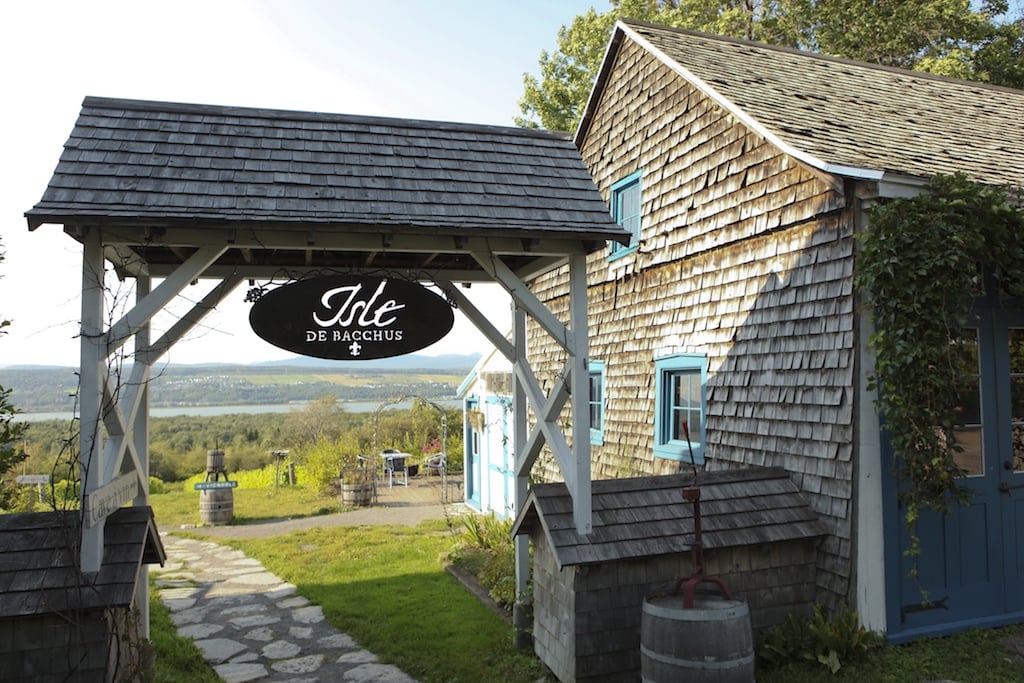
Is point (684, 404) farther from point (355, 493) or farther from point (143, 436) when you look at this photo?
point (355, 493)

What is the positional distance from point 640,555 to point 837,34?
1531 centimetres

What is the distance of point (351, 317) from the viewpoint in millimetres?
4688

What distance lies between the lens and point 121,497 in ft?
14.7

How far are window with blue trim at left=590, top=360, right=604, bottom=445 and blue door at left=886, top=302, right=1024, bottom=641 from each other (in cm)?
437

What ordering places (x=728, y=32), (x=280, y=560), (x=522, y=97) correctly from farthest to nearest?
(x=522, y=97), (x=728, y=32), (x=280, y=560)

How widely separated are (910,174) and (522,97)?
16018 millimetres

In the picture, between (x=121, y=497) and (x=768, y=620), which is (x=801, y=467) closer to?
(x=768, y=620)

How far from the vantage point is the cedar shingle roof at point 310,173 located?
426 centimetres

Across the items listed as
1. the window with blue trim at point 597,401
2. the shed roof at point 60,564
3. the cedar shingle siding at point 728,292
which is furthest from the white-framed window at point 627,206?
the shed roof at point 60,564

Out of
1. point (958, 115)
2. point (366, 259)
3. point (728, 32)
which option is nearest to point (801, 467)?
point (366, 259)

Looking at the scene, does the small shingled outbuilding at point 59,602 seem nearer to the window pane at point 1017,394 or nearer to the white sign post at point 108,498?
the white sign post at point 108,498

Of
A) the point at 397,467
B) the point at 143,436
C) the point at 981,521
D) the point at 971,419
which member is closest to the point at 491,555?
the point at 143,436

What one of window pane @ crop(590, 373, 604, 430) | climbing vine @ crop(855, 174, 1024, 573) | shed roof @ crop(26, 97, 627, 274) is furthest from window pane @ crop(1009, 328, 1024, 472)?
window pane @ crop(590, 373, 604, 430)

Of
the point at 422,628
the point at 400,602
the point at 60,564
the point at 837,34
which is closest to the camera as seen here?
the point at 60,564
